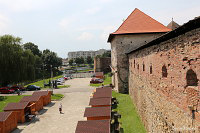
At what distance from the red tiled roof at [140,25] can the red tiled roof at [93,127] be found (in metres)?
14.1

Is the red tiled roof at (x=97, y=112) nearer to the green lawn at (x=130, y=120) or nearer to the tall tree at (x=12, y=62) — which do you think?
the green lawn at (x=130, y=120)

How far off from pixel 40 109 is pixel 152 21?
1620cm

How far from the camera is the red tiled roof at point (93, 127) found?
778 centimetres

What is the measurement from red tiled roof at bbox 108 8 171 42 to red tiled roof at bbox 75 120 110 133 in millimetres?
14085

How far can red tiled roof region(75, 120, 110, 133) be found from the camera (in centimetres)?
778

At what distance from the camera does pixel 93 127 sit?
799cm

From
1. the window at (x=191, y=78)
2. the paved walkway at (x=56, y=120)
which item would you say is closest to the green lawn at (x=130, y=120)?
the paved walkway at (x=56, y=120)

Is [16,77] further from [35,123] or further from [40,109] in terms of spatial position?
[35,123]

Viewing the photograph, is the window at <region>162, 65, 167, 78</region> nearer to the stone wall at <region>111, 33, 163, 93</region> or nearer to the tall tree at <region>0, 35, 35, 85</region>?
the stone wall at <region>111, 33, 163, 93</region>

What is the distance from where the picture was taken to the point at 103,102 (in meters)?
13.2

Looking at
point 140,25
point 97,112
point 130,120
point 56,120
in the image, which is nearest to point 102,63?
point 140,25

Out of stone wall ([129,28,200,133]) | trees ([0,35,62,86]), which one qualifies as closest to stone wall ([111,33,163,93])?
stone wall ([129,28,200,133])

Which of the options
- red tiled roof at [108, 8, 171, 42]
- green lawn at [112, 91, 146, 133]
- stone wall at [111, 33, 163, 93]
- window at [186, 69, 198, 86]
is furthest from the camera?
stone wall at [111, 33, 163, 93]

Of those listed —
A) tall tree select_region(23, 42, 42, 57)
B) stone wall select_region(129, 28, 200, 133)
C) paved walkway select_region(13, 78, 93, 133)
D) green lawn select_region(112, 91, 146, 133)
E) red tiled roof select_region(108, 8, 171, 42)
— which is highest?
tall tree select_region(23, 42, 42, 57)
